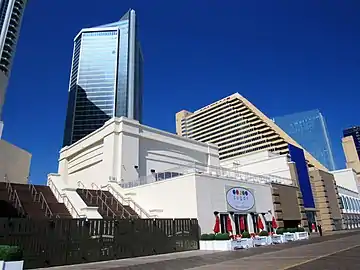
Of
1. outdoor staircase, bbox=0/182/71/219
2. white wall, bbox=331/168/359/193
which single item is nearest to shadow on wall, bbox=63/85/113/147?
white wall, bbox=331/168/359/193

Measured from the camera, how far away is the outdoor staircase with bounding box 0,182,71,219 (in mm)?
18156

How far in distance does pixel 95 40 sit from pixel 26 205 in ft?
422

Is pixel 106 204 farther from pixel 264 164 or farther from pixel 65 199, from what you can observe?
pixel 264 164

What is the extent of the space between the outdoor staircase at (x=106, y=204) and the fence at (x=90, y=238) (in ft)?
13.3

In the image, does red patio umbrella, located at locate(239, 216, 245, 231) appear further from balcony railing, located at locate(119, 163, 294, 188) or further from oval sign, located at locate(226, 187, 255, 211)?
balcony railing, located at locate(119, 163, 294, 188)

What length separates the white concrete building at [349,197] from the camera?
49.4m

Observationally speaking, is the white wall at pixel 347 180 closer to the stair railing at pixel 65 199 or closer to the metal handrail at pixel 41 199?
the stair railing at pixel 65 199

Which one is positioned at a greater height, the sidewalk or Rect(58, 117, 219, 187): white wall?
Rect(58, 117, 219, 187): white wall

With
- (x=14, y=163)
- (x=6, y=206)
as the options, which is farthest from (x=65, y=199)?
(x=14, y=163)

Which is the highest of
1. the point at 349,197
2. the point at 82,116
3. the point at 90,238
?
the point at 82,116

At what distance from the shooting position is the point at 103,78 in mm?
125125

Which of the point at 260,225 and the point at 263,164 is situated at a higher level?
the point at 263,164

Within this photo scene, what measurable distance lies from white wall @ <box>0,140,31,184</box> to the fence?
895 inches

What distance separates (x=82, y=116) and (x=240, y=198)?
356ft
